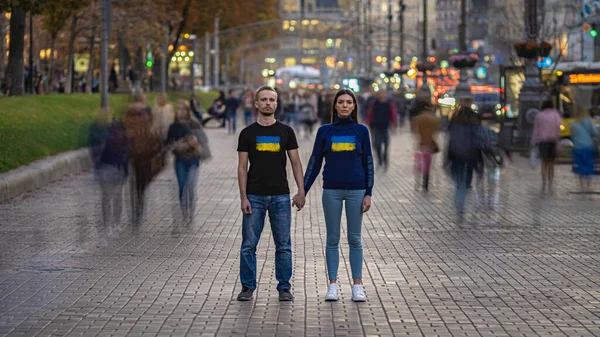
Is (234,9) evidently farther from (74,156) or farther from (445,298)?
(445,298)

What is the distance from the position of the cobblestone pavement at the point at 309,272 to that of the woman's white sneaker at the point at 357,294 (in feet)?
0.28

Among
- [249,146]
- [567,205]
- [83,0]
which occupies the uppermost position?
[83,0]

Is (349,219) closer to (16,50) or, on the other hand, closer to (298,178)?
(298,178)

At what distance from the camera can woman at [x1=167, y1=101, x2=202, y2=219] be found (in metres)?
17.5

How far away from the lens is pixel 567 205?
20.5m

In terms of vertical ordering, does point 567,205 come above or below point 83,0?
below

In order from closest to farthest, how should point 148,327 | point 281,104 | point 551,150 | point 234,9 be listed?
point 148,327 → point 551,150 → point 281,104 → point 234,9

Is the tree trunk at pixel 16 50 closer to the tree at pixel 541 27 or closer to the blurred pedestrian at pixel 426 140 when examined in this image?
the tree at pixel 541 27

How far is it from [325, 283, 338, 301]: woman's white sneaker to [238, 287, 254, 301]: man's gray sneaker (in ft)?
1.98

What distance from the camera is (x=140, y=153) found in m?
17.7

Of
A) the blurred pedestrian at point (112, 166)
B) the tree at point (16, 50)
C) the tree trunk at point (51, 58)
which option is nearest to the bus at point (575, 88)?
the tree at point (16, 50)

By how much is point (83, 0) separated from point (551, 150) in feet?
63.4

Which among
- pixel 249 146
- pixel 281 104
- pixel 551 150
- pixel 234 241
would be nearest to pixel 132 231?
pixel 234 241

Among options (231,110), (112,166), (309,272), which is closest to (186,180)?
(112,166)
